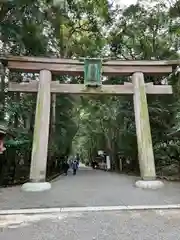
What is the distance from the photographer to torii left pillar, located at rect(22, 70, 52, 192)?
34.4ft

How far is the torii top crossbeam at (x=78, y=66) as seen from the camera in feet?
39.8

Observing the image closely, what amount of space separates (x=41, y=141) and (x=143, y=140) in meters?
4.45

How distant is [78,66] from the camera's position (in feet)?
41.5

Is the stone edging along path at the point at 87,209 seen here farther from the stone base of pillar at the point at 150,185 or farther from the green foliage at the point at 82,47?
the green foliage at the point at 82,47

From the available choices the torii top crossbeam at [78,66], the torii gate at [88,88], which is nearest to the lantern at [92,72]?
the torii gate at [88,88]

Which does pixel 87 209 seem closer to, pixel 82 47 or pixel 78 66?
pixel 78 66

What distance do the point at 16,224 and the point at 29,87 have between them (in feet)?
25.1

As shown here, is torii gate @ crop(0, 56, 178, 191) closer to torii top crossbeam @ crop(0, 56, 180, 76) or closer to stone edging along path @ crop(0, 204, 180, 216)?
torii top crossbeam @ crop(0, 56, 180, 76)

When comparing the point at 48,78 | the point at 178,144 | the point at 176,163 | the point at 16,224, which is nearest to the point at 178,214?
the point at 16,224

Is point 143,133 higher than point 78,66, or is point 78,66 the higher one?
point 78,66

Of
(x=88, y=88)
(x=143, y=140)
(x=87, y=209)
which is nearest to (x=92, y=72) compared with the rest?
(x=88, y=88)

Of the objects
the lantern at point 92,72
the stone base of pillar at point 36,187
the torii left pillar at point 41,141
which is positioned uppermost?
the lantern at point 92,72

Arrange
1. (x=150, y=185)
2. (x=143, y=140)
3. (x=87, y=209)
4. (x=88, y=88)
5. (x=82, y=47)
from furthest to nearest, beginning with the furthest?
(x=82, y=47) < (x=88, y=88) < (x=143, y=140) < (x=150, y=185) < (x=87, y=209)

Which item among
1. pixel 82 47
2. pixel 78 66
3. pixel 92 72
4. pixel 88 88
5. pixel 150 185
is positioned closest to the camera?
pixel 150 185
